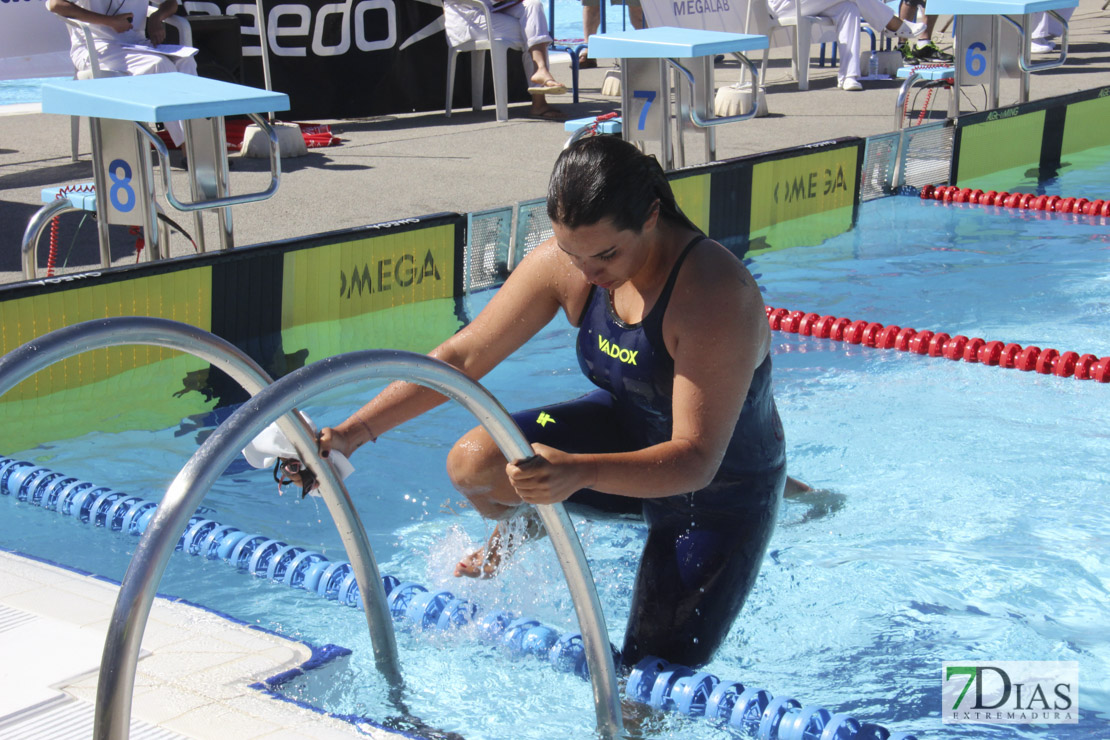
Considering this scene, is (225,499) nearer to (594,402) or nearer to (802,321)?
(594,402)

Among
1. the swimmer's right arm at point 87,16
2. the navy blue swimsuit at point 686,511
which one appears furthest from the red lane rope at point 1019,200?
the navy blue swimsuit at point 686,511

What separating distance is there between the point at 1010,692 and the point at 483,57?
31.2ft

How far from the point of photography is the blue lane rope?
2566mm

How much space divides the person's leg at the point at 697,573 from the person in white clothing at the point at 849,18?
10911mm

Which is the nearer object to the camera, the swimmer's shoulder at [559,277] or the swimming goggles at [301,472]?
the swimming goggles at [301,472]

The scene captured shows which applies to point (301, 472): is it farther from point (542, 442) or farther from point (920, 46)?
point (920, 46)

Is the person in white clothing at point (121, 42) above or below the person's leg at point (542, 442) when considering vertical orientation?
above

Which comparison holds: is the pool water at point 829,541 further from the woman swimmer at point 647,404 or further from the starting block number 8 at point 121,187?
the starting block number 8 at point 121,187

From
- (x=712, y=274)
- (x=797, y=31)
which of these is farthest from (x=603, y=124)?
(x=797, y=31)

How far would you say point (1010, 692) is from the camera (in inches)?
117

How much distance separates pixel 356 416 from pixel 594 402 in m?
0.71

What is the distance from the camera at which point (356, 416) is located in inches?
101

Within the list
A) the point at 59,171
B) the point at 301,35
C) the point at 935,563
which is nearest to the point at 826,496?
the point at 935,563

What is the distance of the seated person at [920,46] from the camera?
42.9 ft
